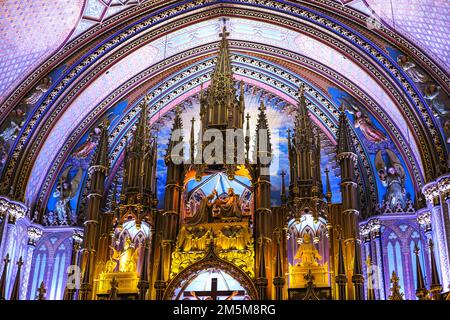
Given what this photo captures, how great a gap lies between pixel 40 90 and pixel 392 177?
384 inches

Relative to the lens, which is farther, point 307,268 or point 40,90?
point 40,90

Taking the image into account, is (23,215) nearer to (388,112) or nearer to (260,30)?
(260,30)

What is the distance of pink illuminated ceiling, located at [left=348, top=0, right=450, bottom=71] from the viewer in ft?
48.4

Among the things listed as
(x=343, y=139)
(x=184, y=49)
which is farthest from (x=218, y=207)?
(x=184, y=49)

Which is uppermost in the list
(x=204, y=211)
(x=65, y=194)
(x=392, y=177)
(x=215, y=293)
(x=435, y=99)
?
(x=435, y=99)

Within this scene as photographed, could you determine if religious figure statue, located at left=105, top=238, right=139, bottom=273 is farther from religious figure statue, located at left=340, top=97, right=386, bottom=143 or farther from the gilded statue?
religious figure statue, located at left=340, top=97, right=386, bottom=143

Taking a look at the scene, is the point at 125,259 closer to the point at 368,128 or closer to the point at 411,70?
the point at 368,128

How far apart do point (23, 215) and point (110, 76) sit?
483 cm

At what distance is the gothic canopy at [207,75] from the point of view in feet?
51.8

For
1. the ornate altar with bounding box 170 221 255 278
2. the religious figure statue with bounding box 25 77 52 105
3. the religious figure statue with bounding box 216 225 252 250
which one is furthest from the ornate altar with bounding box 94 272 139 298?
the religious figure statue with bounding box 25 77 52 105

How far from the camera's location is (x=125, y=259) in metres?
16.1

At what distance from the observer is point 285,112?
1969cm

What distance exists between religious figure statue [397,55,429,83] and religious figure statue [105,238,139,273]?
8.20 metres

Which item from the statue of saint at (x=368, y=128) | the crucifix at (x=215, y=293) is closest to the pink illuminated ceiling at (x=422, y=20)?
the statue of saint at (x=368, y=128)
